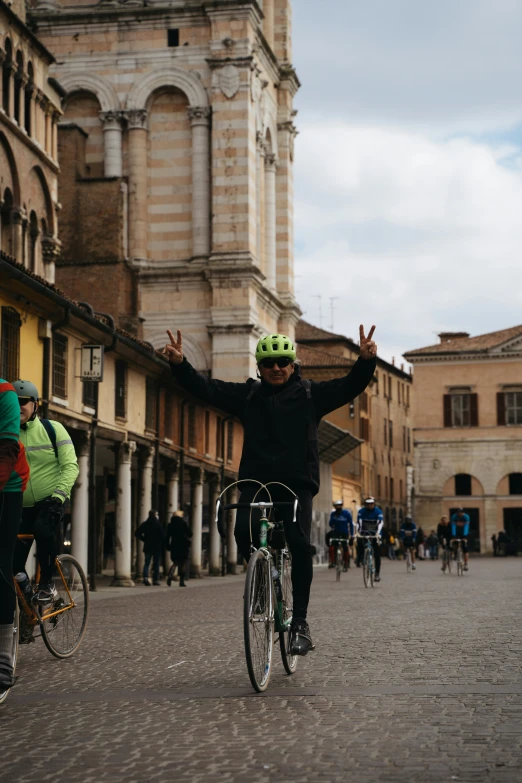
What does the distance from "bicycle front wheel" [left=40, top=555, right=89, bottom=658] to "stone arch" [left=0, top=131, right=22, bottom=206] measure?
2466cm

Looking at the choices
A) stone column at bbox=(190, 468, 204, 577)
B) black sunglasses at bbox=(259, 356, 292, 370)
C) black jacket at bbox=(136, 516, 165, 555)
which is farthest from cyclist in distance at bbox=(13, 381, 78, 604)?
stone column at bbox=(190, 468, 204, 577)

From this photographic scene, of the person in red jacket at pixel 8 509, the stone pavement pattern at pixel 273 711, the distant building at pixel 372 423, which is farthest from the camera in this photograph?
the distant building at pixel 372 423

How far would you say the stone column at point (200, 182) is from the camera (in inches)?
2228

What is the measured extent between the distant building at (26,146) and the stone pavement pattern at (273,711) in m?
23.1

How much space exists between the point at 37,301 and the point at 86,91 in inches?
1314

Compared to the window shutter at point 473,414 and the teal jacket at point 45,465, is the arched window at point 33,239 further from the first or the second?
the window shutter at point 473,414

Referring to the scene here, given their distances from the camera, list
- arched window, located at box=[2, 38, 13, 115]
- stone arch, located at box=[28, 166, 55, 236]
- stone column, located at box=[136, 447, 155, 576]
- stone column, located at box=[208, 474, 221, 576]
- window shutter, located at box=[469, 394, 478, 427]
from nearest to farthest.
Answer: arched window, located at box=[2, 38, 13, 115] → stone column, located at box=[136, 447, 155, 576] → stone arch, located at box=[28, 166, 55, 236] → stone column, located at box=[208, 474, 221, 576] → window shutter, located at box=[469, 394, 478, 427]

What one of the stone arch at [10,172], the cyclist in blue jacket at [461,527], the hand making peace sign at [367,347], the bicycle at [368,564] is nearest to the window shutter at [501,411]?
the cyclist in blue jacket at [461,527]

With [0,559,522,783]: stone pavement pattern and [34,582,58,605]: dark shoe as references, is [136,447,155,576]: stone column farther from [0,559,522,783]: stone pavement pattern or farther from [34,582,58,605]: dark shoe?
[34,582,58,605]: dark shoe

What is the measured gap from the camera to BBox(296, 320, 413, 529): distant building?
93.8 metres

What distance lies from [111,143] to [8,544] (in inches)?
2008

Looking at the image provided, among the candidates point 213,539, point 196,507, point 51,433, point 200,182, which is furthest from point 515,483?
point 51,433

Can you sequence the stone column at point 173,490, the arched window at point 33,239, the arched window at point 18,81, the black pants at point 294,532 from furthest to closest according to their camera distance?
1. the stone column at point 173,490
2. the arched window at point 33,239
3. the arched window at point 18,81
4. the black pants at point 294,532

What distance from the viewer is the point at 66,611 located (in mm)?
11203
